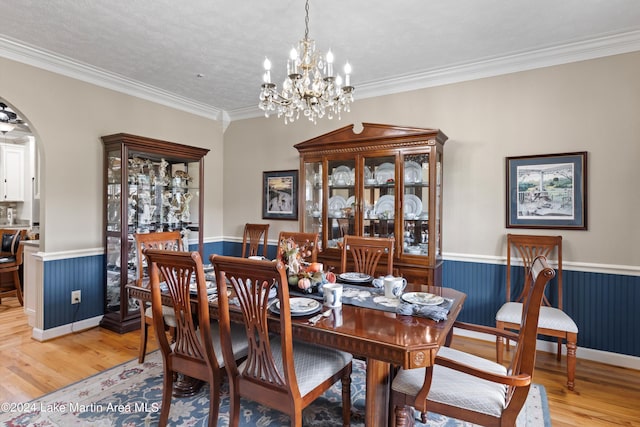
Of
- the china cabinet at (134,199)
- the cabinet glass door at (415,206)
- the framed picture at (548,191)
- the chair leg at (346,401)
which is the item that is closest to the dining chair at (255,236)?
the china cabinet at (134,199)

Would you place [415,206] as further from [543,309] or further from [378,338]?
[378,338]

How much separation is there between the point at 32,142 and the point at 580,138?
323 inches

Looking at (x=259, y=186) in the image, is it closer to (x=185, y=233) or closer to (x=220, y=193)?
(x=220, y=193)

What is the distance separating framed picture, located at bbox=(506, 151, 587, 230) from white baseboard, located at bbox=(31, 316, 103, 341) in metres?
4.26

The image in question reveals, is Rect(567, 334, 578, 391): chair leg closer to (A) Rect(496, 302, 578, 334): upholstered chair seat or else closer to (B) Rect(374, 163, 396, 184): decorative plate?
(A) Rect(496, 302, 578, 334): upholstered chair seat

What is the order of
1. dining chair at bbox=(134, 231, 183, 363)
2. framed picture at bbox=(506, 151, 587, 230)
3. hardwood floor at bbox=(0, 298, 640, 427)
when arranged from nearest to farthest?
hardwood floor at bbox=(0, 298, 640, 427) → dining chair at bbox=(134, 231, 183, 363) → framed picture at bbox=(506, 151, 587, 230)

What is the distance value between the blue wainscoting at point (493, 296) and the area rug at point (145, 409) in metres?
0.90

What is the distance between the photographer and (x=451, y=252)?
3.44 meters

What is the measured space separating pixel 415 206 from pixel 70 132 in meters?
3.45

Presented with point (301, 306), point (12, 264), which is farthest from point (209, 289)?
point (12, 264)

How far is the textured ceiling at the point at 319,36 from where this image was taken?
7.79ft

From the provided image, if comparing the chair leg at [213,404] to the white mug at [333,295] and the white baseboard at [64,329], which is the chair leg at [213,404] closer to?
the white mug at [333,295]

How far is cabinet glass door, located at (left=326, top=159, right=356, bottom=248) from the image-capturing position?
3520mm

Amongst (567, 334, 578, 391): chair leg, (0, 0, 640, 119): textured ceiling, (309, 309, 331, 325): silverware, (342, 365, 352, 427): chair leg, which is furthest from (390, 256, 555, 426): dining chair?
(0, 0, 640, 119): textured ceiling
